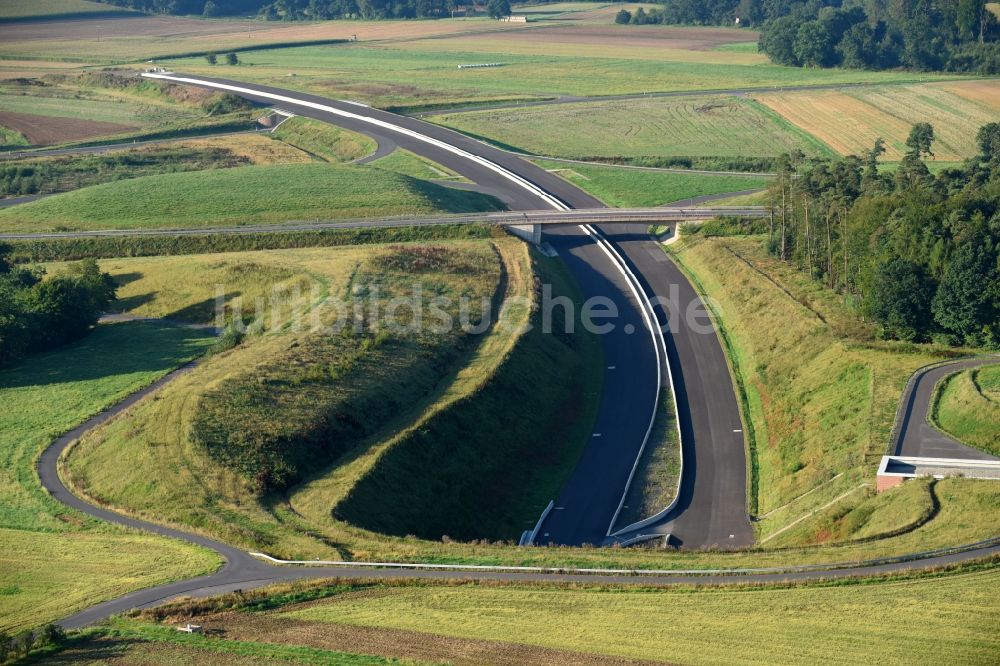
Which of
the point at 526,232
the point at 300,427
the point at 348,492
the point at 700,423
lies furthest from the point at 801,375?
the point at 526,232

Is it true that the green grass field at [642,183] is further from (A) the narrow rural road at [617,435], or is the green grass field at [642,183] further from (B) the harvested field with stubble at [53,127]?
(B) the harvested field with stubble at [53,127]

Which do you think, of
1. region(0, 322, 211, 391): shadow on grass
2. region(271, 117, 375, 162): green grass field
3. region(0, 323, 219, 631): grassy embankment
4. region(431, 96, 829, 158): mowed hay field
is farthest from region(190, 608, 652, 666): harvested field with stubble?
region(271, 117, 375, 162): green grass field

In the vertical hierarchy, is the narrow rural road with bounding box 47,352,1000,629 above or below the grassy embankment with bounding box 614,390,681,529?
above

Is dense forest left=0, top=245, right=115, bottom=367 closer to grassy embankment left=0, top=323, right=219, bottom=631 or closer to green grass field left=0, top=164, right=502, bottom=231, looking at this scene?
grassy embankment left=0, top=323, right=219, bottom=631

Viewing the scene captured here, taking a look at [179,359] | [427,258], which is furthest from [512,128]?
[179,359]

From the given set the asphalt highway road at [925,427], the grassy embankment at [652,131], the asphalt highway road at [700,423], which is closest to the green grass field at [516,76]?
the grassy embankment at [652,131]

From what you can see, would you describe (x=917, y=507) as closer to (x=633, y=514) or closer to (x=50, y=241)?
(x=633, y=514)
